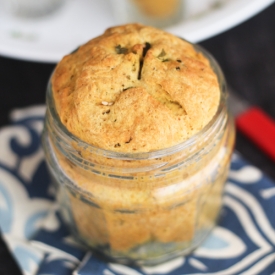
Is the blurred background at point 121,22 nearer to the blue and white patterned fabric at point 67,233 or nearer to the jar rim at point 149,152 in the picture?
the blue and white patterned fabric at point 67,233

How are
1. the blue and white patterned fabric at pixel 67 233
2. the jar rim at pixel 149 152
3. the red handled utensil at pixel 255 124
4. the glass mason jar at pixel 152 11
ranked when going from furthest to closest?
1. the glass mason jar at pixel 152 11
2. the red handled utensil at pixel 255 124
3. the blue and white patterned fabric at pixel 67 233
4. the jar rim at pixel 149 152

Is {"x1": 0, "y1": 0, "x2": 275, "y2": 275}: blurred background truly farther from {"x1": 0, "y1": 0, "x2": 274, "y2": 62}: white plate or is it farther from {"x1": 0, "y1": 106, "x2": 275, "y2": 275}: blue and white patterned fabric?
{"x1": 0, "y1": 106, "x2": 275, "y2": 275}: blue and white patterned fabric

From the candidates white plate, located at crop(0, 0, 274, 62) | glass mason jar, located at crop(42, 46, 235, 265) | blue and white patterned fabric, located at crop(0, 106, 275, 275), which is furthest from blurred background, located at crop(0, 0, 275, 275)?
glass mason jar, located at crop(42, 46, 235, 265)

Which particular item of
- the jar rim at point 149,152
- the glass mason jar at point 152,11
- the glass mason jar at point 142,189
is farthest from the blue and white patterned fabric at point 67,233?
the glass mason jar at point 152,11

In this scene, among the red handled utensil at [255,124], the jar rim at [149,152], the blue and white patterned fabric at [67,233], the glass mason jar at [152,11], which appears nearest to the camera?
the jar rim at [149,152]

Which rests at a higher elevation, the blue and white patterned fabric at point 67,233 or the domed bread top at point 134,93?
the domed bread top at point 134,93

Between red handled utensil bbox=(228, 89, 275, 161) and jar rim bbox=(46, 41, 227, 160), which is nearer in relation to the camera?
jar rim bbox=(46, 41, 227, 160)

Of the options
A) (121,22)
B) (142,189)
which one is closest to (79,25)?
(121,22)

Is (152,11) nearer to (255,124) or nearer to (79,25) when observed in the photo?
(79,25)
